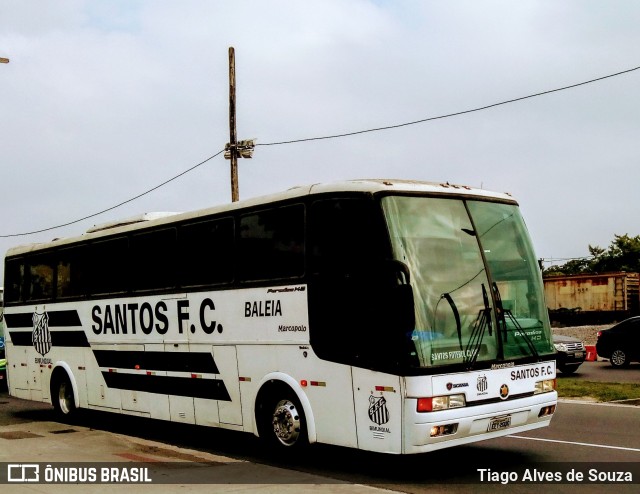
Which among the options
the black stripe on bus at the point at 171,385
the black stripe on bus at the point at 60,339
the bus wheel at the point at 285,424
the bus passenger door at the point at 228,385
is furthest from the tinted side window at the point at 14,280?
the bus wheel at the point at 285,424

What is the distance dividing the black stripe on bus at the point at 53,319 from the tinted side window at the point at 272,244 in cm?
520

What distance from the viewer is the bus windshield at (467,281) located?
9.14 metres

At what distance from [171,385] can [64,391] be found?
13.4 ft

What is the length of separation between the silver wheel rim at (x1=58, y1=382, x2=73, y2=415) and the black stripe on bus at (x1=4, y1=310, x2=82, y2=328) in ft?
3.86

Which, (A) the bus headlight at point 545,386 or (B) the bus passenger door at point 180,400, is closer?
(A) the bus headlight at point 545,386

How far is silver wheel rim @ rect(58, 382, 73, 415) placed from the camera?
15.7 metres

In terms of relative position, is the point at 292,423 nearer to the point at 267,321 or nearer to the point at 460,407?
the point at 267,321

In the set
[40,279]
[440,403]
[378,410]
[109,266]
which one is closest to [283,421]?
[378,410]

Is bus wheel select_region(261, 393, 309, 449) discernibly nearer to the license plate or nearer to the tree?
the license plate

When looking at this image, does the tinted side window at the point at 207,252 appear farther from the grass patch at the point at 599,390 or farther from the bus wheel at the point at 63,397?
the grass patch at the point at 599,390

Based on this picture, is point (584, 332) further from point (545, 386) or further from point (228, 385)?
point (228, 385)

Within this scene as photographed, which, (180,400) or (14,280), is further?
(14,280)

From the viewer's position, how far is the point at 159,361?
1312 cm

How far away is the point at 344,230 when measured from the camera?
387 inches
